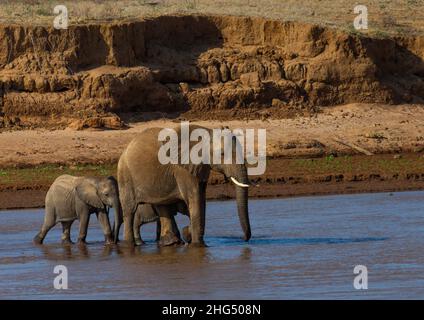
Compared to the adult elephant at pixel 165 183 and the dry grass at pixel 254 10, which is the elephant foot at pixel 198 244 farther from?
the dry grass at pixel 254 10

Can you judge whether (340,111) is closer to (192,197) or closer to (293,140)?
(293,140)

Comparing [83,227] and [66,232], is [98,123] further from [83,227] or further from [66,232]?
[83,227]

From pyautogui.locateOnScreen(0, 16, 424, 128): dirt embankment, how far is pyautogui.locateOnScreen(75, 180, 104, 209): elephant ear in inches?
370

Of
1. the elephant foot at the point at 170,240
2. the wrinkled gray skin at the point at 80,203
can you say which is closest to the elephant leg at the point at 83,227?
the wrinkled gray skin at the point at 80,203

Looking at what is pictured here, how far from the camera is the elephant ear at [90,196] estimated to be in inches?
707

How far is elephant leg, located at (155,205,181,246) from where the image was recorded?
56.2ft

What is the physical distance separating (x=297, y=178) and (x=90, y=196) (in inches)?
293

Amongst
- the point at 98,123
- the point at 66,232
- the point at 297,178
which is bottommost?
the point at 297,178

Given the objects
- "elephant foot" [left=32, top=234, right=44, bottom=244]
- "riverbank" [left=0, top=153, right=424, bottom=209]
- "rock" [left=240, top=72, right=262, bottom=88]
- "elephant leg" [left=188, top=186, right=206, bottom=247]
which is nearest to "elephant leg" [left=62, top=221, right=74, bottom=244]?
"elephant foot" [left=32, top=234, right=44, bottom=244]

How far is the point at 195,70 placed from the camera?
30.4m

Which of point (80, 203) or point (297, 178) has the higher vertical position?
point (80, 203)

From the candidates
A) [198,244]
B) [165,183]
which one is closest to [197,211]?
[198,244]

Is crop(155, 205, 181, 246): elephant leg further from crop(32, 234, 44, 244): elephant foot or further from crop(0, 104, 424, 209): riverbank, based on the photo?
crop(0, 104, 424, 209): riverbank

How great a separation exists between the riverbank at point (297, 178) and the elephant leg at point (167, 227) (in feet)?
18.7
